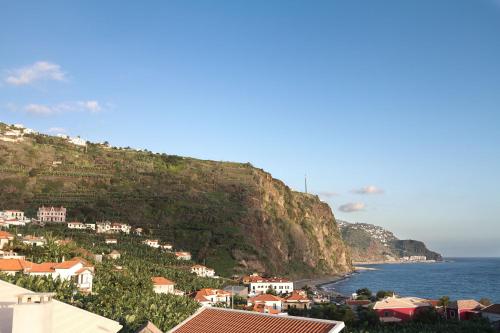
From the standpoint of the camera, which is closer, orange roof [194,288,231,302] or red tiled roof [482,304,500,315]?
red tiled roof [482,304,500,315]

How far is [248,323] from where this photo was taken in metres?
14.8

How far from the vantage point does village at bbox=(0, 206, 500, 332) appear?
4666 centimetres

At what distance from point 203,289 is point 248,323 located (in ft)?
165

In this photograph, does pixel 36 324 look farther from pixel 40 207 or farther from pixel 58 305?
pixel 40 207

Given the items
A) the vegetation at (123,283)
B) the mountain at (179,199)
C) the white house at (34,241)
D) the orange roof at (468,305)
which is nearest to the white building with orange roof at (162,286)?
the vegetation at (123,283)

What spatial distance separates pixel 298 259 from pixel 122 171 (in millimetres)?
59877

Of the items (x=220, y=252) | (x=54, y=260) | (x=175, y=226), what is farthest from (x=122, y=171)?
(x=54, y=260)

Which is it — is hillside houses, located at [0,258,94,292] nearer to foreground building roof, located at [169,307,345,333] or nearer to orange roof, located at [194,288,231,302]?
orange roof, located at [194,288,231,302]

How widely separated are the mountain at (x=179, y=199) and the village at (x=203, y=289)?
10122 mm

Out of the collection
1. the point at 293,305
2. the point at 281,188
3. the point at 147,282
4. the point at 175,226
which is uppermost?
the point at 281,188

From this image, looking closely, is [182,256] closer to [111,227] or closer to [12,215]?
[111,227]

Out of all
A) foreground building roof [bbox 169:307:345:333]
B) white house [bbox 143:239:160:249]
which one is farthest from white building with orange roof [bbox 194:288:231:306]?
foreground building roof [bbox 169:307:345:333]

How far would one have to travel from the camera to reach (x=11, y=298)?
1232 centimetres

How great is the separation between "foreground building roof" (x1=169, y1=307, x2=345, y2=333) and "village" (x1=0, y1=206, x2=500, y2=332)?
2.13 ft
